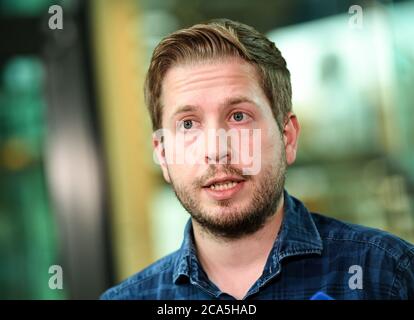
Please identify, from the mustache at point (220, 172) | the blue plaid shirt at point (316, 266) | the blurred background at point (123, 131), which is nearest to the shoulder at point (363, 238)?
the blue plaid shirt at point (316, 266)

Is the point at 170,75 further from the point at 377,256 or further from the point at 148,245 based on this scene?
the point at 148,245

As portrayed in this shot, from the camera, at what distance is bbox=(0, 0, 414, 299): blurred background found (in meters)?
1.50

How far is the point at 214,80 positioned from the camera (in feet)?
2.94

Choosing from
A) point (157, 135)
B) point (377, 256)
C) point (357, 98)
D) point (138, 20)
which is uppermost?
point (138, 20)

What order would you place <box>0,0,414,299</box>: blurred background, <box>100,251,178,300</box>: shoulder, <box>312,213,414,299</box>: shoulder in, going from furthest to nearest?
<box>0,0,414,299</box>: blurred background < <box>100,251,178,300</box>: shoulder < <box>312,213,414,299</box>: shoulder

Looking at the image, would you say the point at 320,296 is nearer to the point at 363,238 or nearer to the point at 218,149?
the point at 363,238

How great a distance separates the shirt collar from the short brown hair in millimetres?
123

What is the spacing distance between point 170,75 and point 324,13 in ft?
2.32

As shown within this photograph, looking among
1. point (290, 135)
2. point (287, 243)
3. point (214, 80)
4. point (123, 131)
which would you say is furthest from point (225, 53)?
point (123, 131)

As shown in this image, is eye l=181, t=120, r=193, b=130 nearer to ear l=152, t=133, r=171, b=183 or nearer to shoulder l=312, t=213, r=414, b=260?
ear l=152, t=133, r=171, b=183

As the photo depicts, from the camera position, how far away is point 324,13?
153 centimetres

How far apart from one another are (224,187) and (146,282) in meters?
0.21

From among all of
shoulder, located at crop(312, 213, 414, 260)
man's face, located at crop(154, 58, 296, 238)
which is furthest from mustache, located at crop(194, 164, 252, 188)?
→ shoulder, located at crop(312, 213, 414, 260)

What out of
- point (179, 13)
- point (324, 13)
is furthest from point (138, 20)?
point (324, 13)
